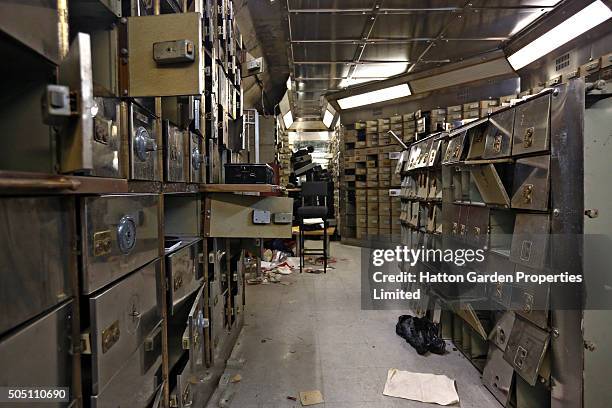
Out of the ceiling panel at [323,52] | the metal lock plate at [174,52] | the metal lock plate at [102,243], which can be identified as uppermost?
the ceiling panel at [323,52]

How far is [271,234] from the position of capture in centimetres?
202

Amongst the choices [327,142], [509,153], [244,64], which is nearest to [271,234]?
[509,153]

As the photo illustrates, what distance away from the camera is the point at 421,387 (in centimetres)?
210

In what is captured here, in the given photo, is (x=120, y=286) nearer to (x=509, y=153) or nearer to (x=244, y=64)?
(x=509, y=153)

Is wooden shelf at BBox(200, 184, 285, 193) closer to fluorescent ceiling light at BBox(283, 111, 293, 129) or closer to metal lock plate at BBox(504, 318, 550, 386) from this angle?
metal lock plate at BBox(504, 318, 550, 386)

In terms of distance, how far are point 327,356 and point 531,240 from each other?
1.56 meters

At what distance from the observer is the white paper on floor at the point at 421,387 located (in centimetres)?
198

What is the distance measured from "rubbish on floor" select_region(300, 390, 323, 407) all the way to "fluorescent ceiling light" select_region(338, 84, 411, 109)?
5.12m

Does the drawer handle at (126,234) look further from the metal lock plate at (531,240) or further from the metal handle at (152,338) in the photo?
the metal lock plate at (531,240)

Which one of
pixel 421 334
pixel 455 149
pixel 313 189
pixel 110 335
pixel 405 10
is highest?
pixel 405 10

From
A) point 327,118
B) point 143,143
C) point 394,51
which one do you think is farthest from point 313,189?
point 327,118

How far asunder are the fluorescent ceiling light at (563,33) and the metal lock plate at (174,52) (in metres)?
3.68

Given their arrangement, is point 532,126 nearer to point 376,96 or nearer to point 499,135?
point 499,135

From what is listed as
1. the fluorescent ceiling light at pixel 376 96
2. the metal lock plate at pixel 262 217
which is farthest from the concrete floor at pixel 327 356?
the fluorescent ceiling light at pixel 376 96
